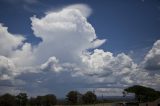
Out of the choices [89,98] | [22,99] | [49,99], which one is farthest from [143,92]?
[22,99]

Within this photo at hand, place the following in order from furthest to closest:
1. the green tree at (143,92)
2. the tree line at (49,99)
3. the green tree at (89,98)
Answer: the green tree at (89,98)
the tree line at (49,99)
the green tree at (143,92)

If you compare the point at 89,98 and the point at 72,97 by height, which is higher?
the point at 72,97

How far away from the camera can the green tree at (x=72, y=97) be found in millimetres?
152250

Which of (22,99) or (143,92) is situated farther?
(22,99)

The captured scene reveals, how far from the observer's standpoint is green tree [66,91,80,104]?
500ft

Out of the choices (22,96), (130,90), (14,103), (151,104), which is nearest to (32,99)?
(22,96)

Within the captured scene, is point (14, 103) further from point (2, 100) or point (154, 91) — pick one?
point (154, 91)

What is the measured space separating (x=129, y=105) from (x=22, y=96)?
63.7 m

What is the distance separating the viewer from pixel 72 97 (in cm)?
15362

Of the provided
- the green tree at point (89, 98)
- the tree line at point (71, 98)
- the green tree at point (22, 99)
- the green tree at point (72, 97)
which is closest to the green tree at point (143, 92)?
the tree line at point (71, 98)

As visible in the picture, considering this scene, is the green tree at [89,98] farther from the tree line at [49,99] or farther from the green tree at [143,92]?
the green tree at [143,92]

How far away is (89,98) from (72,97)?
998 cm

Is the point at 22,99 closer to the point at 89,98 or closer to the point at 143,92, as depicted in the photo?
the point at 89,98

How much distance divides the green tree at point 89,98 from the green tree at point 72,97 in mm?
6224
